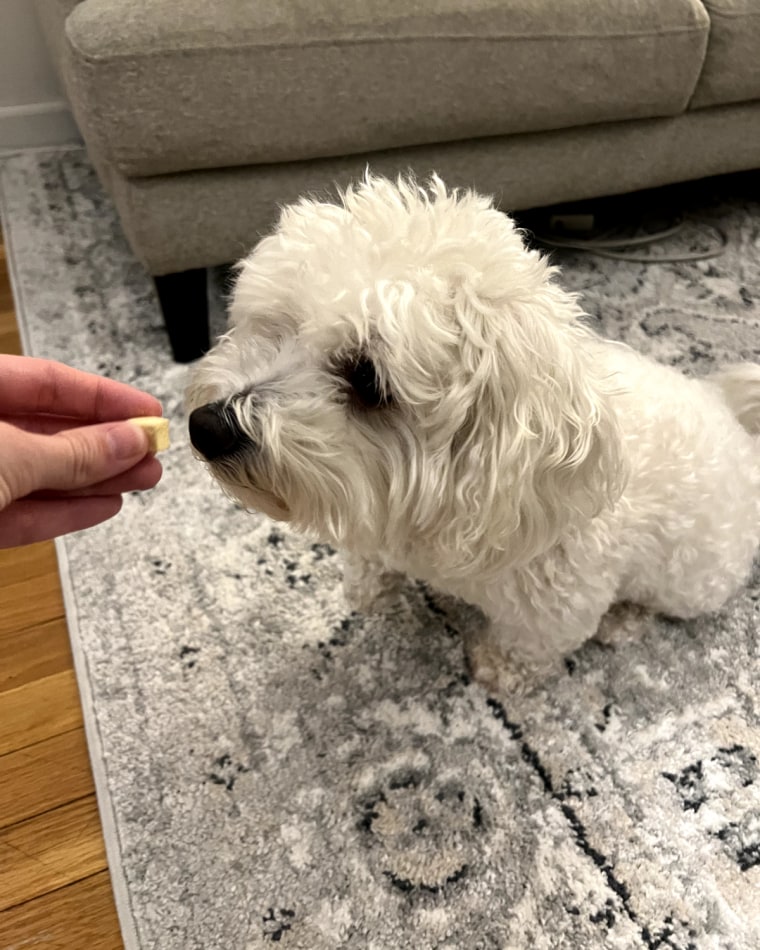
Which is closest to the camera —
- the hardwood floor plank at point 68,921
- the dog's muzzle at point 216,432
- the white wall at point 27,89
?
the dog's muzzle at point 216,432

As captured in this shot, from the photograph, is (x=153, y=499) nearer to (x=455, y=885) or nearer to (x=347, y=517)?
(x=347, y=517)

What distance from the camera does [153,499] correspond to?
1324 millimetres

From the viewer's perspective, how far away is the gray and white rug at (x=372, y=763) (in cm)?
90

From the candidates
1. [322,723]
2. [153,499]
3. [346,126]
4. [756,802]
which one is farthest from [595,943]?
[346,126]

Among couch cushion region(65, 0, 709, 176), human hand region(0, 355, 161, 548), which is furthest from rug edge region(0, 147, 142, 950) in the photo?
couch cushion region(65, 0, 709, 176)

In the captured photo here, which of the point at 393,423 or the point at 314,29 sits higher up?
the point at 314,29

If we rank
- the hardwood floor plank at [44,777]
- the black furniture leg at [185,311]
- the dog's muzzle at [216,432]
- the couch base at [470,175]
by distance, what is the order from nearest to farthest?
the dog's muzzle at [216,432]
the hardwood floor plank at [44,777]
the couch base at [470,175]
the black furniture leg at [185,311]

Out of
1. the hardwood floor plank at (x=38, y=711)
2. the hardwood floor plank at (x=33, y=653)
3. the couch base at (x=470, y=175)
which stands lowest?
the hardwood floor plank at (x=38, y=711)

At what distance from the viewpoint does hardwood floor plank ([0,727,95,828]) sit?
0.97 m

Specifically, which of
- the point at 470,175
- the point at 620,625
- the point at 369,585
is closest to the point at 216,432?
the point at 369,585

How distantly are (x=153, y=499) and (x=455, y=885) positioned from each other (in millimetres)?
798

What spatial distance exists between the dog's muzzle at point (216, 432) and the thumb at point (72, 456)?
0.18ft

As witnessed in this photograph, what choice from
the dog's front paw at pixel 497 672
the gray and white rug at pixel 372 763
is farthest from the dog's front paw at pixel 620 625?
the dog's front paw at pixel 497 672

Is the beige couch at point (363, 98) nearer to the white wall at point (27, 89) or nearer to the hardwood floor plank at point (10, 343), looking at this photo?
the hardwood floor plank at point (10, 343)
